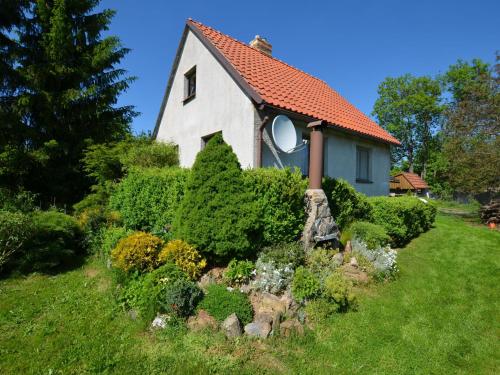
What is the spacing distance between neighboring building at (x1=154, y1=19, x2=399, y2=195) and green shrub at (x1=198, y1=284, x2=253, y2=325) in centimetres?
345

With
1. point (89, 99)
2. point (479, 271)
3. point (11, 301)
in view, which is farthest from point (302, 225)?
point (89, 99)

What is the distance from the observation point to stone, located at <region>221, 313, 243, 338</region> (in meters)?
3.84

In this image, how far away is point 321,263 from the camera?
558cm

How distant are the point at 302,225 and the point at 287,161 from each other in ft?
9.53

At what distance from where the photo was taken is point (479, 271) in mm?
6805

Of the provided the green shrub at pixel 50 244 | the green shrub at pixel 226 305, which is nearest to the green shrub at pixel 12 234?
the green shrub at pixel 50 244

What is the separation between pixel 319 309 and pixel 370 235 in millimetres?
3059

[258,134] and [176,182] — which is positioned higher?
[258,134]

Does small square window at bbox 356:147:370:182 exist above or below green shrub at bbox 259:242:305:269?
above

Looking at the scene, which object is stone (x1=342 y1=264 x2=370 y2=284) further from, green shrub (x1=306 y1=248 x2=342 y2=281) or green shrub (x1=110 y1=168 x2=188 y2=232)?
green shrub (x1=110 y1=168 x2=188 y2=232)

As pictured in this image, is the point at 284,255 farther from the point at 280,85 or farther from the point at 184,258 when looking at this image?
the point at 280,85

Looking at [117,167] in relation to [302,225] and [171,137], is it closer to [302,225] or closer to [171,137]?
[171,137]

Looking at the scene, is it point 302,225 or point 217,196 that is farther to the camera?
point 302,225

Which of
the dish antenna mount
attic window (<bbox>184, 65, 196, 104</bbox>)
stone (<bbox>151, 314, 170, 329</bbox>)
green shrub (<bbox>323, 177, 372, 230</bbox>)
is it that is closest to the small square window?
green shrub (<bbox>323, 177, 372, 230</bbox>)
